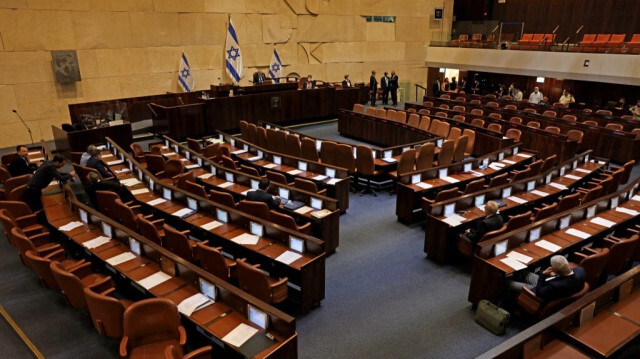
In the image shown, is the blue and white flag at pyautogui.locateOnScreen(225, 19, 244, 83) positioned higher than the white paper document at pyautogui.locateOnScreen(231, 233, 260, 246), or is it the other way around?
the blue and white flag at pyautogui.locateOnScreen(225, 19, 244, 83)

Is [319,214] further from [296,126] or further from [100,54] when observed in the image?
[100,54]

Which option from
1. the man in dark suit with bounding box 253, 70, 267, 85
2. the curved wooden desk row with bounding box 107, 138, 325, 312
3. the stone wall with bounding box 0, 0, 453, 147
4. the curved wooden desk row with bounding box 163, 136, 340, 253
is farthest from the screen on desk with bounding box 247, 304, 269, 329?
the man in dark suit with bounding box 253, 70, 267, 85

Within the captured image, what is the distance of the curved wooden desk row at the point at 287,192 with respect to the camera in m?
6.27

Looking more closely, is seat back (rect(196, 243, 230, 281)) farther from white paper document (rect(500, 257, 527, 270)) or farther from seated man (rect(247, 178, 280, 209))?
white paper document (rect(500, 257, 527, 270))

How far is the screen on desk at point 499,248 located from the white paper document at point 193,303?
3.46 m

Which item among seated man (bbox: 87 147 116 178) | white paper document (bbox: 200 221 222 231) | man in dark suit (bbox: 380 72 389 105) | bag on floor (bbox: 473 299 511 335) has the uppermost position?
man in dark suit (bbox: 380 72 389 105)

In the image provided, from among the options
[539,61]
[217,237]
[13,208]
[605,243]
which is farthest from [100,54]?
[539,61]

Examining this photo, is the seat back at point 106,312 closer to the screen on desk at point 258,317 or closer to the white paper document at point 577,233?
the screen on desk at point 258,317

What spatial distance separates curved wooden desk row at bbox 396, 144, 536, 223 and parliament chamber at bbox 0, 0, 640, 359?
0.04 m

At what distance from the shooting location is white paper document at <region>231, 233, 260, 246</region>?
215 inches

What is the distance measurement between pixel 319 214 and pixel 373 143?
7.22m

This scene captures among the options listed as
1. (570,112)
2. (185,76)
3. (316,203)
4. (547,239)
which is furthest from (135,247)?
(570,112)

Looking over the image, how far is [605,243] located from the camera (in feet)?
19.2

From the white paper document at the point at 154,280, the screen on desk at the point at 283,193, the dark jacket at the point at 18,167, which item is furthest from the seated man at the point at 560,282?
the dark jacket at the point at 18,167
